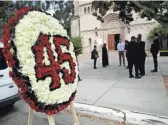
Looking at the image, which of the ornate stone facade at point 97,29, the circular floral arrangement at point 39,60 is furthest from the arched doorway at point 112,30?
the circular floral arrangement at point 39,60

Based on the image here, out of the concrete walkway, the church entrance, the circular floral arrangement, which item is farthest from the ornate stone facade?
the circular floral arrangement

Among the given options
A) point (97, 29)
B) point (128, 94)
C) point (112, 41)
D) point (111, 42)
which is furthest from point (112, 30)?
point (128, 94)

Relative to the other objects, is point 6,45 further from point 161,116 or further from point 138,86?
point 138,86

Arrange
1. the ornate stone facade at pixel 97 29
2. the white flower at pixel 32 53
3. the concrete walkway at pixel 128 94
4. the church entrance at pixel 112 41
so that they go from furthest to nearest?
the church entrance at pixel 112 41 → the ornate stone facade at pixel 97 29 → the concrete walkway at pixel 128 94 → the white flower at pixel 32 53

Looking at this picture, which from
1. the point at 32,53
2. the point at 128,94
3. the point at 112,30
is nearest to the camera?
the point at 32,53

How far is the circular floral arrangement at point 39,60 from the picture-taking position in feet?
12.5

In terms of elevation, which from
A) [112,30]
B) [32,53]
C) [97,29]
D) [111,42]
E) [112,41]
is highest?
[97,29]

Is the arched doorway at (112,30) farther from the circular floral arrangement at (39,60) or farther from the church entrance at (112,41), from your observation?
the circular floral arrangement at (39,60)

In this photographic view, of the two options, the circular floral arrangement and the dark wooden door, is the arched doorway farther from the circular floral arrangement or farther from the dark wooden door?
the circular floral arrangement

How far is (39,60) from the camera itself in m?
3.96

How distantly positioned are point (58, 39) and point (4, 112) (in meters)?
3.16

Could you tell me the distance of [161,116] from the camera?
539 cm

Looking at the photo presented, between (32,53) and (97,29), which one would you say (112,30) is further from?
(32,53)

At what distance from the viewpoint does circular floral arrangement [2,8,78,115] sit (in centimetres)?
380
